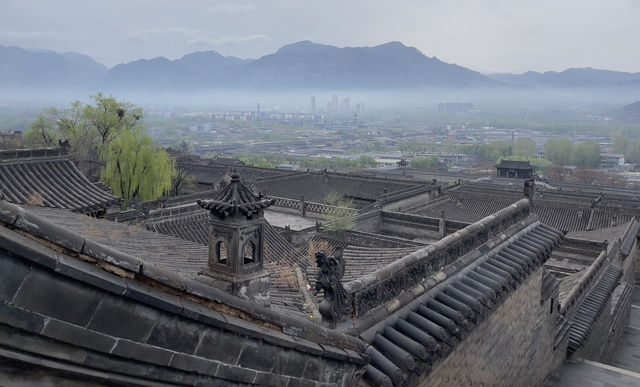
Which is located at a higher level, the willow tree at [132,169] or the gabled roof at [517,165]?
the willow tree at [132,169]

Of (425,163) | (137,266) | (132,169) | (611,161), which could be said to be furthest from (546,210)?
(611,161)

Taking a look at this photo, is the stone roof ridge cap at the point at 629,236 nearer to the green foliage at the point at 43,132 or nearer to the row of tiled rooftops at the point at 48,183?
the row of tiled rooftops at the point at 48,183

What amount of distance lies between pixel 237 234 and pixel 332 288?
1281 millimetres

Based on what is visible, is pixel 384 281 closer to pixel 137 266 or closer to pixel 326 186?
pixel 137 266

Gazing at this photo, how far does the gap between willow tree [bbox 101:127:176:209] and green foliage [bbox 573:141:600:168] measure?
10577 centimetres

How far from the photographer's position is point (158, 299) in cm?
362

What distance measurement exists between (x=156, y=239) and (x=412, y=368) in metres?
7.31

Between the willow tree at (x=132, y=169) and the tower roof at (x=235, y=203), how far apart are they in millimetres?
28419

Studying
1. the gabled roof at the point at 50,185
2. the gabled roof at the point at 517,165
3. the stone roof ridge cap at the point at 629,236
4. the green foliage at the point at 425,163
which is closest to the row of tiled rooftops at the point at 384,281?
the gabled roof at the point at 50,185

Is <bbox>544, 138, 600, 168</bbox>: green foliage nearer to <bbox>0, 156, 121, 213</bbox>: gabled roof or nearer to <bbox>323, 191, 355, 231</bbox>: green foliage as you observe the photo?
<bbox>323, 191, 355, 231</bbox>: green foliage

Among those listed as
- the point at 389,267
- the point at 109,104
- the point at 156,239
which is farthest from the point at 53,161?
the point at 109,104

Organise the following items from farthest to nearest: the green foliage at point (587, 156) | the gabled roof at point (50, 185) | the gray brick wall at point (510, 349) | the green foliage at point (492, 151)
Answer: the green foliage at point (492, 151), the green foliage at point (587, 156), the gabled roof at point (50, 185), the gray brick wall at point (510, 349)

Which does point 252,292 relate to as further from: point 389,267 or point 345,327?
point 389,267

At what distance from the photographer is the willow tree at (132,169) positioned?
32.8m
